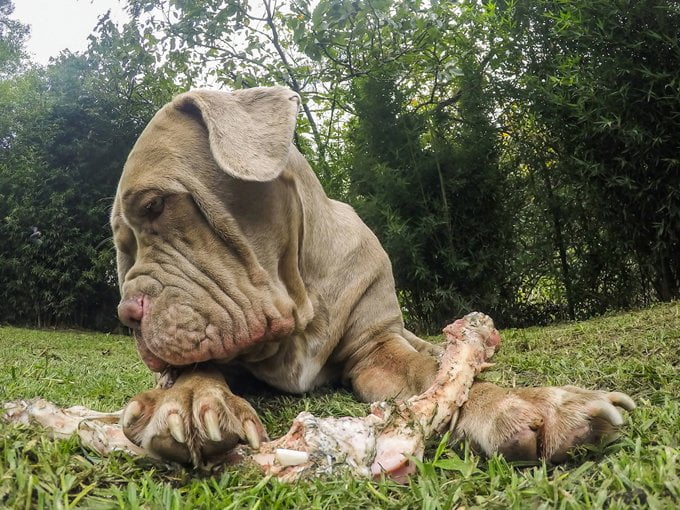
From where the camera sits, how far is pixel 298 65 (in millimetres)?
7648

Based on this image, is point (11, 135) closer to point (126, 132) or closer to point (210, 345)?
point (126, 132)

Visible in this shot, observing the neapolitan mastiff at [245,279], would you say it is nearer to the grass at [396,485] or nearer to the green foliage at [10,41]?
the grass at [396,485]

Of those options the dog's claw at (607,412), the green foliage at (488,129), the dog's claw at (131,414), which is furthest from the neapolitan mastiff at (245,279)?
the green foliage at (488,129)

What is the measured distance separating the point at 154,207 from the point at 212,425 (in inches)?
37.8

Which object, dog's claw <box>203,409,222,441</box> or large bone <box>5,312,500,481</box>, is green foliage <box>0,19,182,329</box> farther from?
dog's claw <box>203,409,222,441</box>

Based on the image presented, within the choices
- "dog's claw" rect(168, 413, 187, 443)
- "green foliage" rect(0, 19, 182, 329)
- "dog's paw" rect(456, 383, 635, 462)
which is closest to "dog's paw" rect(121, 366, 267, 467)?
"dog's claw" rect(168, 413, 187, 443)

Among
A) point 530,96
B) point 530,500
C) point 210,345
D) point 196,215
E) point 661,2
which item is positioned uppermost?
point 661,2

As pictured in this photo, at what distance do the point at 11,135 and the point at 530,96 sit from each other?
399 inches

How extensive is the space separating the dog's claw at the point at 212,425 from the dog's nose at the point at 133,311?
0.60m

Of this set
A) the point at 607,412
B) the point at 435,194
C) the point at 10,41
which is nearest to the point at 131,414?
the point at 607,412

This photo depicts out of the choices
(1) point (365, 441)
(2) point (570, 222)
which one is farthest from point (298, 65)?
(1) point (365, 441)

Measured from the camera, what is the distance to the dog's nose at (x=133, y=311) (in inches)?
70.3

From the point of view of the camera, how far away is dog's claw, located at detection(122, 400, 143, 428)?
4.39 feet

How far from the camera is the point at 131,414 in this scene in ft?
4.44
